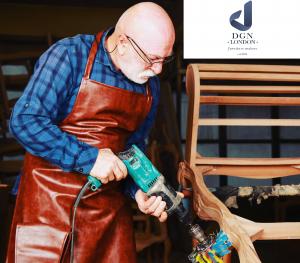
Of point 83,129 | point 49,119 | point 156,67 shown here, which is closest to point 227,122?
point 156,67

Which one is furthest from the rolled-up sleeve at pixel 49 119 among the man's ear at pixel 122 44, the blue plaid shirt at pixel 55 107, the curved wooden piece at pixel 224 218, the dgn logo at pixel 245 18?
the dgn logo at pixel 245 18

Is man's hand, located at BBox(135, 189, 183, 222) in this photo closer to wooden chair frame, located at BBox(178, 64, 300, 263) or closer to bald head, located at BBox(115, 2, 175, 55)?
wooden chair frame, located at BBox(178, 64, 300, 263)

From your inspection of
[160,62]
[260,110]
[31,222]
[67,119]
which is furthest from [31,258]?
[260,110]

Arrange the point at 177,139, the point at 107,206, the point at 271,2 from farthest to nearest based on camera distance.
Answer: the point at 177,139, the point at 271,2, the point at 107,206

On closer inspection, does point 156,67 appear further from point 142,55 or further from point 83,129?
point 83,129

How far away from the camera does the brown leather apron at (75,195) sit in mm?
1317

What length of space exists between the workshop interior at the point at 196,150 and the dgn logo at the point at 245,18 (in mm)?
279

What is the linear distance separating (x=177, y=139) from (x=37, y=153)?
333cm

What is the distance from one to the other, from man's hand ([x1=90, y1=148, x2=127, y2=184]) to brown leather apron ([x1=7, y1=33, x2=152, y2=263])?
97mm

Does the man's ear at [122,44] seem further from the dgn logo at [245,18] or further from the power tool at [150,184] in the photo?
the dgn logo at [245,18]

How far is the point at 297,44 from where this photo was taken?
3.09 metres

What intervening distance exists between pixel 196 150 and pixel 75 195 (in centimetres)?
50

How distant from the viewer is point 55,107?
4.19 feet

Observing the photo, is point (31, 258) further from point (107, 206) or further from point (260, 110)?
point (260, 110)
